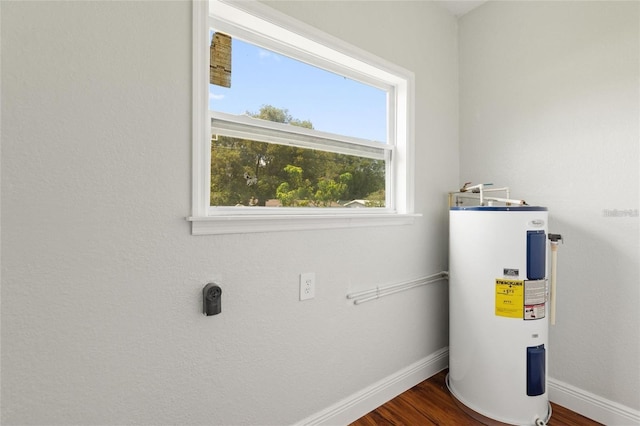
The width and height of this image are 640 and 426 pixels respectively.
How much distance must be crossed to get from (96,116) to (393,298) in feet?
5.75

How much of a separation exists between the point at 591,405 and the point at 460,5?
8.97 ft

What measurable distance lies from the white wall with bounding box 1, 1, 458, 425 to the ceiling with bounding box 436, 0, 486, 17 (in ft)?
3.61

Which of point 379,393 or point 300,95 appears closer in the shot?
point 300,95

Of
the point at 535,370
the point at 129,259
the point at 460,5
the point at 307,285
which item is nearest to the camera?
the point at 129,259

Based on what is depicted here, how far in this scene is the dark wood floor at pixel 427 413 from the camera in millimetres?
1704

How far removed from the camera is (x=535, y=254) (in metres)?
1.58

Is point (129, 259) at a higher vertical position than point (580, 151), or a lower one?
lower

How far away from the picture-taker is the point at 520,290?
63.1 inches

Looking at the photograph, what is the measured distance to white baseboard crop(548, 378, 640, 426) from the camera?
5.33ft

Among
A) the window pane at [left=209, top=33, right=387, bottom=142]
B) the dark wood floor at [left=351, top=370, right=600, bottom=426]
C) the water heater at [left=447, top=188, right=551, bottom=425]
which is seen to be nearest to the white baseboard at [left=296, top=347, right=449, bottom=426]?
the dark wood floor at [left=351, top=370, right=600, bottom=426]

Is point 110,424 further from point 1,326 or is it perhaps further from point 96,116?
point 96,116

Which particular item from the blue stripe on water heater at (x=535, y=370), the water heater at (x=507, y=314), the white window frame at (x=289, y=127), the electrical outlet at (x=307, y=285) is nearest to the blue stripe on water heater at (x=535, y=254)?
the water heater at (x=507, y=314)

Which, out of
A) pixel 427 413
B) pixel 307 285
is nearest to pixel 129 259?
pixel 307 285

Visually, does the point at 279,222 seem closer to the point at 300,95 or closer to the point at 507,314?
the point at 300,95
